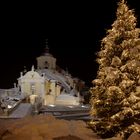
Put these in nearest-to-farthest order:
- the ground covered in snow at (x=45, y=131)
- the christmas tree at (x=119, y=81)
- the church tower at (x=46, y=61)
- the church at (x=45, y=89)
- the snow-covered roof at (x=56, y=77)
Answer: the ground covered in snow at (x=45, y=131), the christmas tree at (x=119, y=81), the church at (x=45, y=89), the snow-covered roof at (x=56, y=77), the church tower at (x=46, y=61)

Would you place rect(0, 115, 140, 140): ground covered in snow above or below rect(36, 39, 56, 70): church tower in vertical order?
below

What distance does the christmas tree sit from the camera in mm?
18672

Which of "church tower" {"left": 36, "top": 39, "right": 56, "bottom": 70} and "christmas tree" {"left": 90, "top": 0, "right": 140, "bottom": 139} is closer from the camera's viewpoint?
"christmas tree" {"left": 90, "top": 0, "right": 140, "bottom": 139}

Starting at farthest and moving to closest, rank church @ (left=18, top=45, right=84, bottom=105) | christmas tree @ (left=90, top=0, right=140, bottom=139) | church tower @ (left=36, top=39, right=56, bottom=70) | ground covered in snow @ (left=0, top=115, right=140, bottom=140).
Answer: church tower @ (left=36, top=39, right=56, bottom=70) < church @ (left=18, top=45, right=84, bottom=105) < christmas tree @ (left=90, top=0, right=140, bottom=139) < ground covered in snow @ (left=0, top=115, right=140, bottom=140)

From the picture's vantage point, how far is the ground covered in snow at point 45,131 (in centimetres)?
1822

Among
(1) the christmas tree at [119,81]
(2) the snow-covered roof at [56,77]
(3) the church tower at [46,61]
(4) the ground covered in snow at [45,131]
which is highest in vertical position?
(3) the church tower at [46,61]

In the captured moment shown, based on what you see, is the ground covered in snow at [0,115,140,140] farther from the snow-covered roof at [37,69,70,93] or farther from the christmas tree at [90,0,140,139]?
the snow-covered roof at [37,69,70,93]

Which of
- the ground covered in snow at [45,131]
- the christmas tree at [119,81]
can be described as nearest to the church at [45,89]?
the ground covered in snow at [45,131]

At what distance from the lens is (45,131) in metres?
19.1

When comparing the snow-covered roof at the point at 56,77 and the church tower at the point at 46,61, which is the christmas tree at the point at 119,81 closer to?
the snow-covered roof at the point at 56,77

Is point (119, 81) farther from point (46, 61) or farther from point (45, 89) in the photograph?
point (46, 61)

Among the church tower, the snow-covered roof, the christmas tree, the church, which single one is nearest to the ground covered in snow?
the christmas tree

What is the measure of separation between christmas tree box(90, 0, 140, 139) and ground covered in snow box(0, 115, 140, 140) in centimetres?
89

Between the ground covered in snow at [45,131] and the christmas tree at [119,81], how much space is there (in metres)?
0.89
